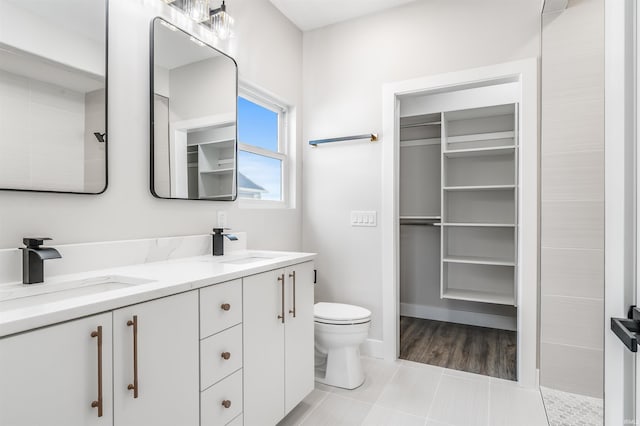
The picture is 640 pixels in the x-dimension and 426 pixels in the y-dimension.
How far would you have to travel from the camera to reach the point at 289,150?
2941mm

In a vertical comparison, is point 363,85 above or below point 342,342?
above

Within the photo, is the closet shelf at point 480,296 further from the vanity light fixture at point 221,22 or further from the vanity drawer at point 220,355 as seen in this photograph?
the vanity light fixture at point 221,22

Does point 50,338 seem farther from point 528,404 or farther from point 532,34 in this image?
point 532,34

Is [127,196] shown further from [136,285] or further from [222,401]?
[222,401]

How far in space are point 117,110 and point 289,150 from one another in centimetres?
155

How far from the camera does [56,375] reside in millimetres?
833

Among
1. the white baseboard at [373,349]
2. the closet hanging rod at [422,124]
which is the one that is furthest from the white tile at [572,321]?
the closet hanging rod at [422,124]

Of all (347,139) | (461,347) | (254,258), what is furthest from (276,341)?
(461,347)

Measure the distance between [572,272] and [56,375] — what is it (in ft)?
8.06

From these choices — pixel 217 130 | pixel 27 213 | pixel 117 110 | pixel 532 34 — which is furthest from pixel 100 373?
pixel 532 34

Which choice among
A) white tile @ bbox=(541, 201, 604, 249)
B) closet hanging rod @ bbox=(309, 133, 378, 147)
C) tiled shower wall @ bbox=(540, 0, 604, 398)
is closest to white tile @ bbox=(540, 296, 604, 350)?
tiled shower wall @ bbox=(540, 0, 604, 398)

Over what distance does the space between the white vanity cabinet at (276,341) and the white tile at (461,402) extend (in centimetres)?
78

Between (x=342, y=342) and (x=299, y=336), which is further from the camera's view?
(x=342, y=342)

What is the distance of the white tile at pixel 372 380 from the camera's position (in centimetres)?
212
